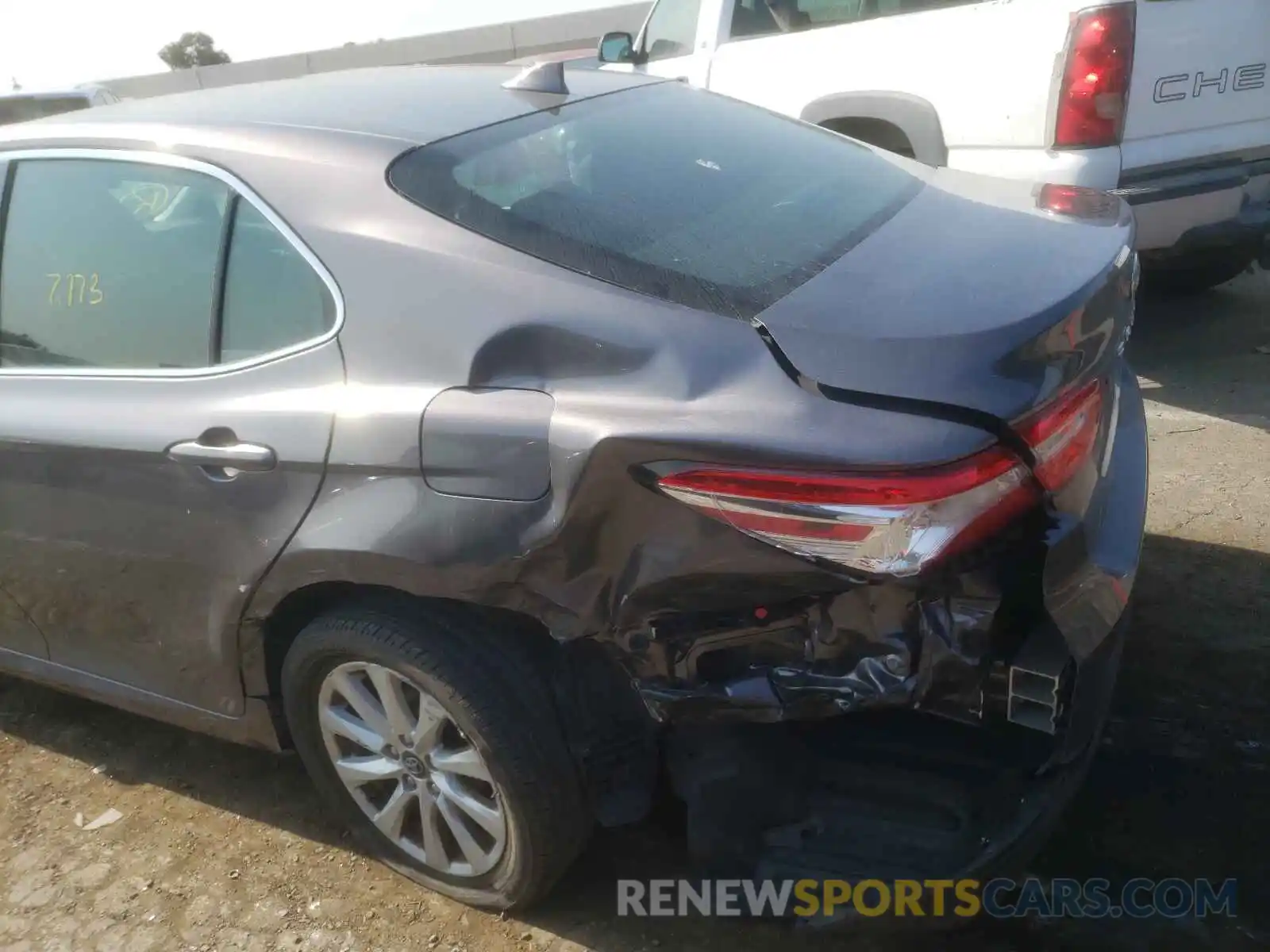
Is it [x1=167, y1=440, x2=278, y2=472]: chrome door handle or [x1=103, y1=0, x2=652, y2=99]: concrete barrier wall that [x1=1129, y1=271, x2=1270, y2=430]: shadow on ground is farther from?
[x1=103, y1=0, x2=652, y2=99]: concrete barrier wall

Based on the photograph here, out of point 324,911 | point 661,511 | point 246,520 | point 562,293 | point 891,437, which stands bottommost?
point 324,911

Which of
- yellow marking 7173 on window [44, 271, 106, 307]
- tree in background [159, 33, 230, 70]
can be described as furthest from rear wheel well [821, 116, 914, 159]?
tree in background [159, 33, 230, 70]

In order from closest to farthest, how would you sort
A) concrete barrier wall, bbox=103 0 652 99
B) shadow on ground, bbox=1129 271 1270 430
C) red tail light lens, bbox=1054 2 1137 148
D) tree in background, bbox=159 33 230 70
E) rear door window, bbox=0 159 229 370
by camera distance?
rear door window, bbox=0 159 229 370, red tail light lens, bbox=1054 2 1137 148, shadow on ground, bbox=1129 271 1270 430, concrete barrier wall, bbox=103 0 652 99, tree in background, bbox=159 33 230 70

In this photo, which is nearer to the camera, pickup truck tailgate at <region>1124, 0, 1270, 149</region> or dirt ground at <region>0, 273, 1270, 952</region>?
dirt ground at <region>0, 273, 1270, 952</region>

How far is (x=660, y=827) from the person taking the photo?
2.69 metres

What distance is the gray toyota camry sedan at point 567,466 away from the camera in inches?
73.7

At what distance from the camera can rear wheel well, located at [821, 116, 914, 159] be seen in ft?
18.0

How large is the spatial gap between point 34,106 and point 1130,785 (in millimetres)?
13701

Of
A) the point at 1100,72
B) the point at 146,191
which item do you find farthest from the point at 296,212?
the point at 1100,72

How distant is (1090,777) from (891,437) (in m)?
1.38

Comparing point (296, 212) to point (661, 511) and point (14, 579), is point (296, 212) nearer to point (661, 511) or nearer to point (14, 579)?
point (661, 511)

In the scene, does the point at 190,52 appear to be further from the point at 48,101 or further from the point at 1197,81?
the point at 1197,81

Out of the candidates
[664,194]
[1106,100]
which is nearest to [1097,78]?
[1106,100]

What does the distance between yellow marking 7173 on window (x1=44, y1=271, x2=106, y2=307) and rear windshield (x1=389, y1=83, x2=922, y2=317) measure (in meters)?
0.95
